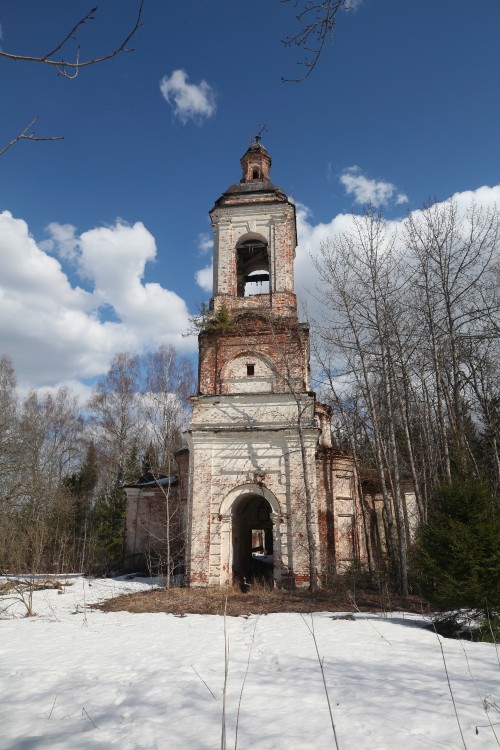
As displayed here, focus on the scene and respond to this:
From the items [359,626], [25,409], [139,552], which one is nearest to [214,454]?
[359,626]

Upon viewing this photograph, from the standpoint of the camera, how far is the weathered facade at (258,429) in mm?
12820

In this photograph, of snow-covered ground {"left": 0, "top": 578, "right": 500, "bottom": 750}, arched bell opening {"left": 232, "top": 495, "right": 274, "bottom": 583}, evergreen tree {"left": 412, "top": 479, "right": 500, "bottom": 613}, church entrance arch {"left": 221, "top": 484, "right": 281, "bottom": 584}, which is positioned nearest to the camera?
snow-covered ground {"left": 0, "top": 578, "right": 500, "bottom": 750}

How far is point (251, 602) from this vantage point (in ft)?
35.5

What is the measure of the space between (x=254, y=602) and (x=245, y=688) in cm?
674

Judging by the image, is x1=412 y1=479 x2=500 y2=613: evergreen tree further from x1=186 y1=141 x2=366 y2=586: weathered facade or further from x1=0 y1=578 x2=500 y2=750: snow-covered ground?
x1=186 y1=141 x2=366 y2=586: weathered facade

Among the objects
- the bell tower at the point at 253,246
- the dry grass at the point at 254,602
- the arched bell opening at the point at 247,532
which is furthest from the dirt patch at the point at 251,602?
the bell tower at the point at 253,246

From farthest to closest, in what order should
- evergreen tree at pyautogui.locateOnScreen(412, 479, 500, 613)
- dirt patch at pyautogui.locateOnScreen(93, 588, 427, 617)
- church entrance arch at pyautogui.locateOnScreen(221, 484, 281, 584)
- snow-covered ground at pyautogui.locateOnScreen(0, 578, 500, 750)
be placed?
church entrance arch at pyautogui.locateOnScreen(221, 484, 281, 584) < dirt patch at pyautogui.locateOnScreen(93, 588, 427, 617) < evergreen tree at pyautogui.locateOnScreen(412, 479, 500, 613) < snow-covered ground at pyautogui.locateOnScreen(0, 578, 500, 750)

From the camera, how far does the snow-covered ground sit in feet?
11.0

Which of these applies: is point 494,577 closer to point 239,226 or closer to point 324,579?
point 324,579

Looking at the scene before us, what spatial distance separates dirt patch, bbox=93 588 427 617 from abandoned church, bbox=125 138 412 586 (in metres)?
0.67

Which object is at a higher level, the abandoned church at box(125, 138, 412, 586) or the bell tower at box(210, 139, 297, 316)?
the bell tower at box(210, 139, 297, 316)

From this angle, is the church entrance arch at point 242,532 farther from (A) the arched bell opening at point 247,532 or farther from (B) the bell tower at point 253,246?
(B) the bell tower at point 253,246

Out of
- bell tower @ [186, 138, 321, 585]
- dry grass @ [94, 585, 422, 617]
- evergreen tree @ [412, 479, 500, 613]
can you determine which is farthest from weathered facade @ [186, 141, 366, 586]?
evergreen tree @ [412, 479, 500, 613]

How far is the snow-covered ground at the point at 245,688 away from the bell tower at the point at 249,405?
487 cm
